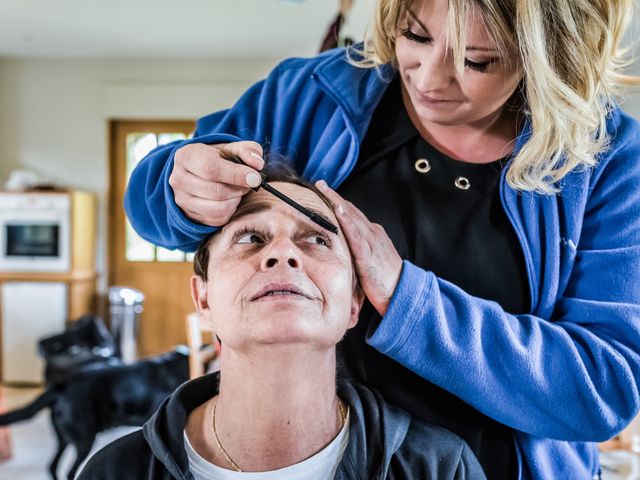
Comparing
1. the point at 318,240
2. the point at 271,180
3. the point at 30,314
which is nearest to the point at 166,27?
the point at 30,314

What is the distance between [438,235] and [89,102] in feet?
18.0

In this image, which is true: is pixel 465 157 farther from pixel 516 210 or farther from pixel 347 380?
pixel 347 380

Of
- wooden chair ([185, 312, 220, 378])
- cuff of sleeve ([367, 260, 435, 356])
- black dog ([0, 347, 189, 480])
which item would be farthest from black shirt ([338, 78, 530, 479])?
wooden chair ([185, 312, 220, 378])

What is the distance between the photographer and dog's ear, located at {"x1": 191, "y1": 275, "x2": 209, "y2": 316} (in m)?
0.93

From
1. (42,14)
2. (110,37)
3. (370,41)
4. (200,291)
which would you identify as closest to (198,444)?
(200,291)

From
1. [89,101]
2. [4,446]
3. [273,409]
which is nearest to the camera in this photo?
[273,409]

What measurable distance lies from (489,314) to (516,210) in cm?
16

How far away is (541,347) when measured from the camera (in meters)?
0.82

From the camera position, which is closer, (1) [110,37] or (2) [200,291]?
(2) [200,291]

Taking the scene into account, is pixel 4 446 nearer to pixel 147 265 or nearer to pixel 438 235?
pixel 147 265

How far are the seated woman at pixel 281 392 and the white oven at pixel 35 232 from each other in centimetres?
464

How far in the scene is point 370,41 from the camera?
3.23 ft

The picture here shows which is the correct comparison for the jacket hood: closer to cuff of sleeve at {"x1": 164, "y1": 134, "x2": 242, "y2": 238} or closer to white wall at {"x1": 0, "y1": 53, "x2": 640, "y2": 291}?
cuff of sleeve at {"x1": 164, "y1": 134, "x2": 242, "y2": 238}

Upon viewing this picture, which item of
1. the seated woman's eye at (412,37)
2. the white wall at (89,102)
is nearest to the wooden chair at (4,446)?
the white wall at (89,102)
